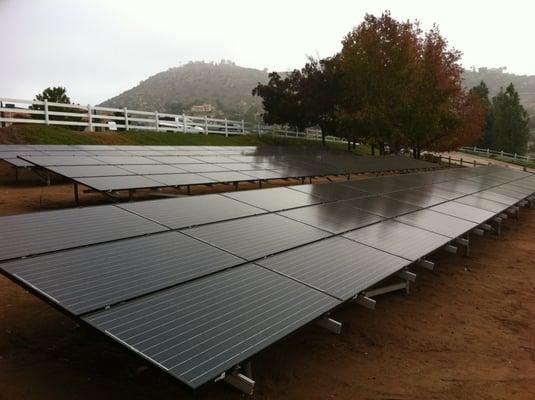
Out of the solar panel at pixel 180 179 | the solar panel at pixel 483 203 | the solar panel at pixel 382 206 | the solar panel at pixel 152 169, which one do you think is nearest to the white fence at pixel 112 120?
the solar panel at pixel 152 169

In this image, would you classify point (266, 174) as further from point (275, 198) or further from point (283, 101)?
point (283, 101)

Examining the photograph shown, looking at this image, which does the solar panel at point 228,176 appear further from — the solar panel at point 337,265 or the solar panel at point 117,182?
the solar panel at point 337,265

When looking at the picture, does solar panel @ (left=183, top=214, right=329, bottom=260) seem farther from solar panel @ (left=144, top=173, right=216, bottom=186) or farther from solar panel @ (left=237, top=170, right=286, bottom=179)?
solar panel @ (left=237, top=170, right=286, bottom=179)

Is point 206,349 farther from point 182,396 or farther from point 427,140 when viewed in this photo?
point 427,140

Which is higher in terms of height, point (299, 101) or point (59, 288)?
point (299, 101)

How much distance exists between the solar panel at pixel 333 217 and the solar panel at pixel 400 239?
25 cm

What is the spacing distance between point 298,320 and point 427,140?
34476 millimetres

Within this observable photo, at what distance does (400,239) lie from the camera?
295 inches

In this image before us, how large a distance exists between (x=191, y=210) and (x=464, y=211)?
729cm

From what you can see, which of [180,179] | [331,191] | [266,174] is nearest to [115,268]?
[331,191]

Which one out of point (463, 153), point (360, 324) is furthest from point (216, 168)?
point (463, 153)

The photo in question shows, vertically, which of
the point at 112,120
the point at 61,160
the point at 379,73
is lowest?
the point at 61,160

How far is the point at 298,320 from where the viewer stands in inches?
162

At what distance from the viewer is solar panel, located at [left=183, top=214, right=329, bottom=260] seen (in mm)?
5828
